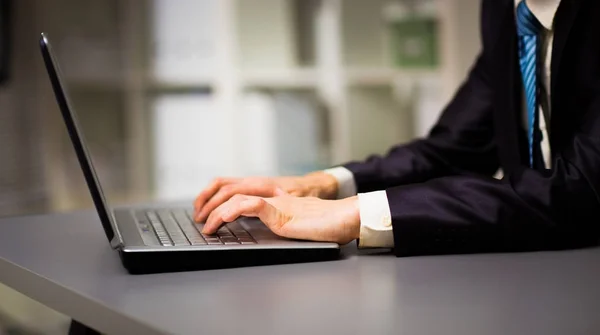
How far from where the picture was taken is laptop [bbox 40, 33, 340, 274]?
0.79 metres

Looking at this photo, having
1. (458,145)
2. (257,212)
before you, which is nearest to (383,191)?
(257,212)

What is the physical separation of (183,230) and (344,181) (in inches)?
14.1

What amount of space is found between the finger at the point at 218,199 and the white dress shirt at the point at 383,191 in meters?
0.20

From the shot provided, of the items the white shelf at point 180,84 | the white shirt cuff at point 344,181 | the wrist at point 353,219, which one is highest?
the white shelf at point 180,84

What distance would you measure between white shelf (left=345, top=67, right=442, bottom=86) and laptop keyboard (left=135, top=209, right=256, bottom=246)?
1944 millimetres

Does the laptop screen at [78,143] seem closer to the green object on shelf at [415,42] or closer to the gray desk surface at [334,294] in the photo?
the gray desk surface at [334,294]

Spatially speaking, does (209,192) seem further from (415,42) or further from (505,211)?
(415,42)

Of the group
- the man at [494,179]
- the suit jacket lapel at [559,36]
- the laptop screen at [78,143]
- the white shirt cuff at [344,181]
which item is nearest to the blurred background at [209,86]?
the man at [494,179]

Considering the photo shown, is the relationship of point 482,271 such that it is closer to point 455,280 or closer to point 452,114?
point 455,280

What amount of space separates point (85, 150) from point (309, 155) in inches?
89.0

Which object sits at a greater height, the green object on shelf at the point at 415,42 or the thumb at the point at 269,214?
the green object on shelf at the point at 415,42

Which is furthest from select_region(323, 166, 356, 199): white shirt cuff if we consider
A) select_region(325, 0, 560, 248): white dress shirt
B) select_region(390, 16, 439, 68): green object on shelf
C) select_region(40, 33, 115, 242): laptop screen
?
select_region(390, 16, 439, 68): green object on shelf

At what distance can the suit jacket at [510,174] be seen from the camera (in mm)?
881

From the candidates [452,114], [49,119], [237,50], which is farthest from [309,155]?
[452,114]
